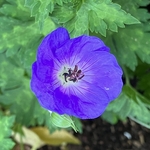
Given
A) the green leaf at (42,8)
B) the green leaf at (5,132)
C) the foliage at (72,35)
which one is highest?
the green leaf at (42,8)

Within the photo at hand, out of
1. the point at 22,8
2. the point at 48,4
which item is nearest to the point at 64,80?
the point at 48,4

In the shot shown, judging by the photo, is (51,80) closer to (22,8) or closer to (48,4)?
(48,4)

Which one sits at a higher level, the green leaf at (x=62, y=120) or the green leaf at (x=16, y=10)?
the green leaf at (x=62, y=120)

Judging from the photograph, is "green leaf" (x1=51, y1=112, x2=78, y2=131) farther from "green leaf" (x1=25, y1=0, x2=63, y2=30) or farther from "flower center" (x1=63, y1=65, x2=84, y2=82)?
"green leaf" (x1=25, y1=0, x2=63, y2=30)

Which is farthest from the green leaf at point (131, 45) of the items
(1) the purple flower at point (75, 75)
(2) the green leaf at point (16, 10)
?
(1) the purple flower at point (75, 75)

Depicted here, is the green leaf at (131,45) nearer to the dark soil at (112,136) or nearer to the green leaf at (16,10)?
the green leaf at (16,10)

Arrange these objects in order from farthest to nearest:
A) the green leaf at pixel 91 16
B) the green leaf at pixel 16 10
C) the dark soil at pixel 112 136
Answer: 1. the dark soil at pixel 112 136
2. the green leaf at pixel 16 10
3. the green leaf at pixel 91 16
